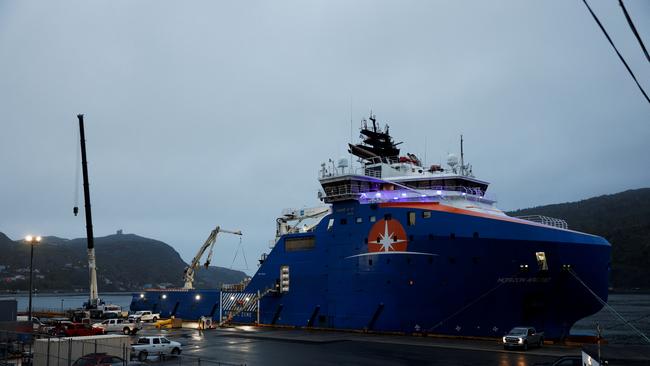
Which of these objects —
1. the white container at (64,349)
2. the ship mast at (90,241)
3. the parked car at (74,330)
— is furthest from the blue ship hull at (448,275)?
the ship mast at (90,241)

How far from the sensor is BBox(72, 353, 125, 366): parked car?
17797mm

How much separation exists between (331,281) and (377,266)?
415cm

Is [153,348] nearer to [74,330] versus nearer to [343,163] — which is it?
[74,330]

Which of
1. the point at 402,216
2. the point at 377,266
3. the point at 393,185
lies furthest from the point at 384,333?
the point at 393,185

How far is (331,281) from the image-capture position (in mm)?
35281

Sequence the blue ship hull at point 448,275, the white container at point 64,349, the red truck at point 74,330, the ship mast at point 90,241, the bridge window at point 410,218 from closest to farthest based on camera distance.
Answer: the white container at point 64,349
the blue ship hull at point 448,275
the bridge window at point 410,218
the red truck at point 74,330
the ship mast at point 90,241

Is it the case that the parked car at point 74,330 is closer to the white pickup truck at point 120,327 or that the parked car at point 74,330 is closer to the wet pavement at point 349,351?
the white pickup truck at point 120,327

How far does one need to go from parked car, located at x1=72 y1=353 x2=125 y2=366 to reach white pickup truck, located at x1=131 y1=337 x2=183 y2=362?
7.50m

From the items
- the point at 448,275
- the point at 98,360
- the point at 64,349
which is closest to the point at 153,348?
the point at 64,349

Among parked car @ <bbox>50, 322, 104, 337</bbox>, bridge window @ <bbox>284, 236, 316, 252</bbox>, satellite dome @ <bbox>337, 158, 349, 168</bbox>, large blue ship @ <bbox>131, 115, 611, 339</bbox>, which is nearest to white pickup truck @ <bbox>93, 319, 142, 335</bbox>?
parked car @ <bbox>50, 322, 104, 337</bbox>

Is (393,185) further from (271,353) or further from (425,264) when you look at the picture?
(271,353)

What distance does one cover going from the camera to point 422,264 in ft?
100

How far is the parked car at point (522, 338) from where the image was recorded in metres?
25.0

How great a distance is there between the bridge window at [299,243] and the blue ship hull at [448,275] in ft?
1.31
